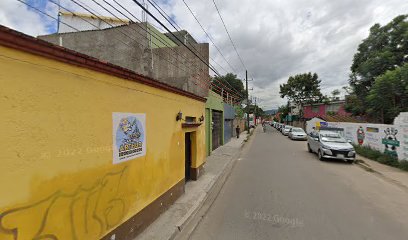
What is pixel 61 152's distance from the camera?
2850mm

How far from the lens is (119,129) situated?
3.89 metres

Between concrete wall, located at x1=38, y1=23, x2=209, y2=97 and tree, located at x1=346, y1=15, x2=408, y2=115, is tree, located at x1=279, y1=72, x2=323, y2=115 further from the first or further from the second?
concrete wall, located at x1=38, y1=23, x2=209, y2=97

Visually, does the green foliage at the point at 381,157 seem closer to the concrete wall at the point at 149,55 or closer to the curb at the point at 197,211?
the curb at the point at 197,211

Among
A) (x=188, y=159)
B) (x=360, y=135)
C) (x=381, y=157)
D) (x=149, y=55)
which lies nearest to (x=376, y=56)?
(x=360, y=135)

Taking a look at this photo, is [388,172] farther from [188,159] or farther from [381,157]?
[188,159]

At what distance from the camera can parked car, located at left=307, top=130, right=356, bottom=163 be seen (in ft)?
38.8

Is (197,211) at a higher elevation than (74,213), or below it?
below

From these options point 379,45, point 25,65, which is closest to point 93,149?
point 25,65

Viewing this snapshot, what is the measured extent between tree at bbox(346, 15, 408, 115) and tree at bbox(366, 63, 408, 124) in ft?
7.64

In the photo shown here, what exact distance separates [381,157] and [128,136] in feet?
44.9

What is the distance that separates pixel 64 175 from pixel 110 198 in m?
1.03

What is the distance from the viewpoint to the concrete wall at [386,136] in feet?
35.5

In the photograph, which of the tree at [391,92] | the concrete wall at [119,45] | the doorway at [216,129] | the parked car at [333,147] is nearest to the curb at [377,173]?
the parked car at [333,147]

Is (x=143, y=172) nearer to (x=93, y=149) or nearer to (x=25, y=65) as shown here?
(x=93, y=149)
